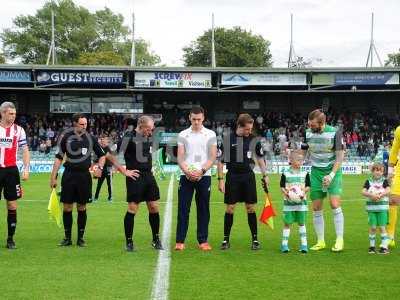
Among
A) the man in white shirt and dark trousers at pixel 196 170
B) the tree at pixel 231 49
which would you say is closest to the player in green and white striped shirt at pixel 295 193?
the man in white shirt and dark trousers at pixel 196 170

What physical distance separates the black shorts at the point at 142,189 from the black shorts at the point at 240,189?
106cm

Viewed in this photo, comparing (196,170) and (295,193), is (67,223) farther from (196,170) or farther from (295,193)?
(295,193)

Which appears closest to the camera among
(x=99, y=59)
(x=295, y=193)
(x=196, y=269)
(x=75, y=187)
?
(x=196, y=269)

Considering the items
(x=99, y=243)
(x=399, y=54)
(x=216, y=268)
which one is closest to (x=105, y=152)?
(x=99, y=243)

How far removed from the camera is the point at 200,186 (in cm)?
898

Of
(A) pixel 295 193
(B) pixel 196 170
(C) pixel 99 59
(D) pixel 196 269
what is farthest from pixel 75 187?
(C) pixel 99 59

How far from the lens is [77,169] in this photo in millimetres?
9055

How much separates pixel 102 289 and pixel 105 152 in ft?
11.5

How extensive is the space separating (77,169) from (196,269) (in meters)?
2.76

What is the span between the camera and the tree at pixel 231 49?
7662cm

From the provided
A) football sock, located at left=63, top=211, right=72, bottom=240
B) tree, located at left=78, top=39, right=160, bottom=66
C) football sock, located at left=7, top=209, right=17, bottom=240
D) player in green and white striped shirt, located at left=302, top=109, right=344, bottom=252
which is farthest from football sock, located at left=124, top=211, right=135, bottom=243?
tree, located at left=78, top=39, right=160, bottom=66

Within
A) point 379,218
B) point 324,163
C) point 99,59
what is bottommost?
point 379,218

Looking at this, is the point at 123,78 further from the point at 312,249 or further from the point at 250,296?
the point at 250,296

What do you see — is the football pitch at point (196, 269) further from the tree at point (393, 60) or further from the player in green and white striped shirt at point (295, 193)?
the tree at point (393, 60)
